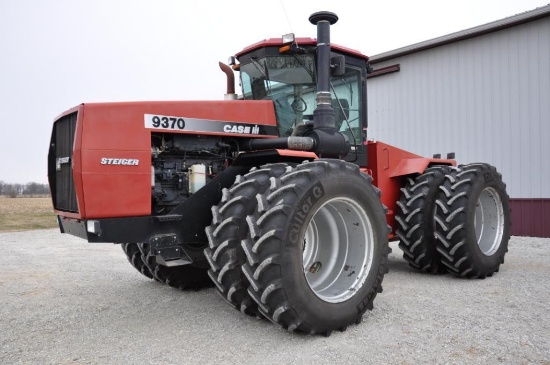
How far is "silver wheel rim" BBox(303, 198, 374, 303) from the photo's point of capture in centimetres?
434

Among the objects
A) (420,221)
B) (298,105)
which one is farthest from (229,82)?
(420,221)

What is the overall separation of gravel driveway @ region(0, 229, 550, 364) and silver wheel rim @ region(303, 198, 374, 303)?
386 millimetres

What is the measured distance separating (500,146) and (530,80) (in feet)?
5.41

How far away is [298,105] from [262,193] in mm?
1586

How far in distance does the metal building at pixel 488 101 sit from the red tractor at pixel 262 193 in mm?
6048

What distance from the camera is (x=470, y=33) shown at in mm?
11672

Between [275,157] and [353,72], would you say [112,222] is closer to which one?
[275,157]

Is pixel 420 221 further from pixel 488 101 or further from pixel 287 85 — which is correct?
pixel 488 101

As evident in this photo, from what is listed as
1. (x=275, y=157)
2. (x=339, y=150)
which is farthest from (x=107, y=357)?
(x=339, y=150)

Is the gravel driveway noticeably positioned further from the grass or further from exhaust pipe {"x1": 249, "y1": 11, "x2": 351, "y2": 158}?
the grass

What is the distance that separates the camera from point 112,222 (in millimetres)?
3934

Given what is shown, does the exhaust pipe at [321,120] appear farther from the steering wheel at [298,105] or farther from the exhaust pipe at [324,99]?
the steering wheel at [298,105]

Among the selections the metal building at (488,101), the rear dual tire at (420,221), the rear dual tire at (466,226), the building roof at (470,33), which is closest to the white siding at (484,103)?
the metal building at (488,101)

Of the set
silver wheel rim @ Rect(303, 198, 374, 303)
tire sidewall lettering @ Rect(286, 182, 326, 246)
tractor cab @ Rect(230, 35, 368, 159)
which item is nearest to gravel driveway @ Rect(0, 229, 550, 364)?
silver wheel rim @ Rect(303, 198, 374, 303)
